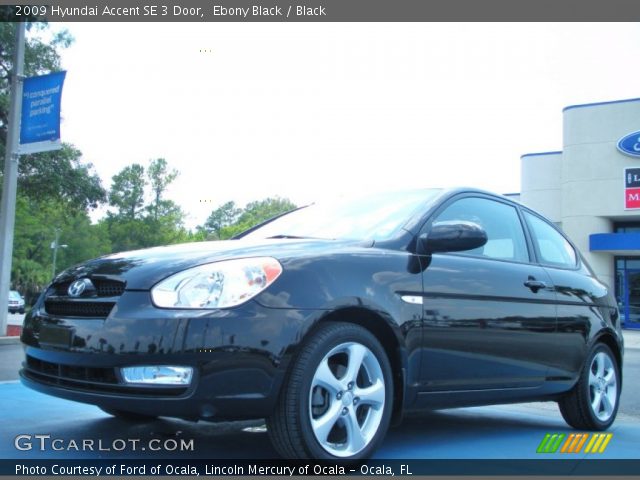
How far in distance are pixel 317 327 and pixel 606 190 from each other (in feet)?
91.5

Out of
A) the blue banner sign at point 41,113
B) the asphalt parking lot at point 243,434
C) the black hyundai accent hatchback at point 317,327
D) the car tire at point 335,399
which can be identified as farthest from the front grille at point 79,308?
the blue banner sign at point 41,113

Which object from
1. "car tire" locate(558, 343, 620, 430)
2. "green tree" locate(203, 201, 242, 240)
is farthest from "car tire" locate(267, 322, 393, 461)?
"green tree" locate(203, 201, 242, 240)

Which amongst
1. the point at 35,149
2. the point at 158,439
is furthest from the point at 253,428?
the point at 35,149

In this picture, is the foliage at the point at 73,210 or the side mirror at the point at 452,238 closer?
the side mirror at the point at 452,238

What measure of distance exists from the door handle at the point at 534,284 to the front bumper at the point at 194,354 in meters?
1.96

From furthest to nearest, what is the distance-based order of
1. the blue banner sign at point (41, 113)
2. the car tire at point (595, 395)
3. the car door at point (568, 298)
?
the blue banner sign at point (41, 113)
the car tire at point (595, 395)
the car door at point (568, 298)

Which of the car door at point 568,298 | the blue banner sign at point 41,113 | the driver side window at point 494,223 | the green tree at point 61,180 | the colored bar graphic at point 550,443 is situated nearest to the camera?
the colored bar graphic at point 550,443

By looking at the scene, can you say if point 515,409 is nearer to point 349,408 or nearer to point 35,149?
point 349,408

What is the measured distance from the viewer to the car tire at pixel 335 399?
3.27m

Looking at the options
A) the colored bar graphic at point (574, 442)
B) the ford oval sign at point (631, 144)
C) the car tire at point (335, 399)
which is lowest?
the colored bar graphic at point (574, 442)

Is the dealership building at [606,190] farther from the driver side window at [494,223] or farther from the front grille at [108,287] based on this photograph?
the front grille at [108,287]

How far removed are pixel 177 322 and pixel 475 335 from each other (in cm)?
181

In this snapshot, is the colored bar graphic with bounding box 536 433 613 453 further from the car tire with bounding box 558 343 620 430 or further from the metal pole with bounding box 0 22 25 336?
the metal pole with bounding box 0 22 25 336

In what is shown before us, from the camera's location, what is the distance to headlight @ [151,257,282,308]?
326 cm
